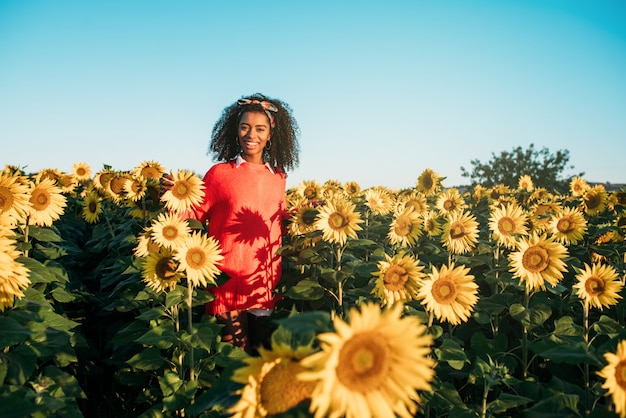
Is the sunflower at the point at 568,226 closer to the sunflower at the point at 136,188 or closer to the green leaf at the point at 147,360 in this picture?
the green leaf at the point at 147,360

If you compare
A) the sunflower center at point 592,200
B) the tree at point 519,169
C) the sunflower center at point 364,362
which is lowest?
the sunflower center at point 364,362

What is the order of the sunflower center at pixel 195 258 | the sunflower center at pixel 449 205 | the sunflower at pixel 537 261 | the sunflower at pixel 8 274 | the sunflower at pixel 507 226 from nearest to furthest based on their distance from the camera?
the sunflower at pixel 8 274
the sunflower center at pixel 195 258
the sunflower at pixel 537 261
the sunflower at pixel 507 226
the sunflower center at pixel 449 205

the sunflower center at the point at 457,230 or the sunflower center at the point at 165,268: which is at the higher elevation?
the sunflower center at the point at 457,230

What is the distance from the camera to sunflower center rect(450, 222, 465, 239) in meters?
4.22

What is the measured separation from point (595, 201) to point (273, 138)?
5316 mm

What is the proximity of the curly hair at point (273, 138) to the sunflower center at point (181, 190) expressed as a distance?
45.8 inches

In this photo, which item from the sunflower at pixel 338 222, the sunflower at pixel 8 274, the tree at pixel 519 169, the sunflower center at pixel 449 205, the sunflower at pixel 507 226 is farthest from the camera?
the tree at pixel 519 169

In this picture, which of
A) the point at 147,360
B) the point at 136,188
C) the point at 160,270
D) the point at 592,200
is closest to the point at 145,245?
the point at 160,270

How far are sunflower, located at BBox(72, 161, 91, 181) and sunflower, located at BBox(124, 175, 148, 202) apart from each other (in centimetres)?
543

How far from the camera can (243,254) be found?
369 centimetres

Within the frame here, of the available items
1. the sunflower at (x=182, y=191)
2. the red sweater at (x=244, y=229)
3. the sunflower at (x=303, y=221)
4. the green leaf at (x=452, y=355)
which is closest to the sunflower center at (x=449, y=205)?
the sunflower at (x=303, y=221)

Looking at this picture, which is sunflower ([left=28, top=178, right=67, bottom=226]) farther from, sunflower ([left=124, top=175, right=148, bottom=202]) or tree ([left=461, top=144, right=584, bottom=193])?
tree ([left=461, top=144, right=584, bottom=193])

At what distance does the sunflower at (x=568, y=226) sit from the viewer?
494 centimetres

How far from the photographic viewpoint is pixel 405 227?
4410 mm
